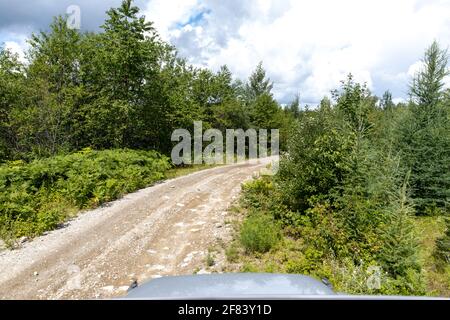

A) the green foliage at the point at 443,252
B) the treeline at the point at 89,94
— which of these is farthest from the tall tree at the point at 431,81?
the treeline at the point at 89,94

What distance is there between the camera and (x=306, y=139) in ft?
37.3

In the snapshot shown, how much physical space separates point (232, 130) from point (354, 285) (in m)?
32.5

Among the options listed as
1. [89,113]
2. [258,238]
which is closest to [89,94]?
[89,113]

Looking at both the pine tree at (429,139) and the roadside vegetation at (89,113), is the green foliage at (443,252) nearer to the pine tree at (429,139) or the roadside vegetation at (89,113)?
the pine tree at (429,139)

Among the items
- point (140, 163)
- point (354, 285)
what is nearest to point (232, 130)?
point (140, 163)

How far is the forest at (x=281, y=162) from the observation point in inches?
293

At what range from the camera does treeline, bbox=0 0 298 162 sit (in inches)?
703

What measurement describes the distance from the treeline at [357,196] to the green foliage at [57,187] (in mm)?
5951

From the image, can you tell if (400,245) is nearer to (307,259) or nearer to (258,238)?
(307,259)
